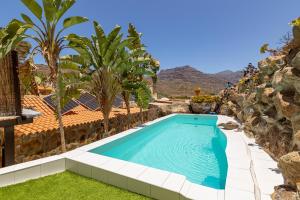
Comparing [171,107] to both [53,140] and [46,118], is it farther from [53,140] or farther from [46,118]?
[53,140]

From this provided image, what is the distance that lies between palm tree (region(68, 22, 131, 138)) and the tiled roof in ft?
5.93

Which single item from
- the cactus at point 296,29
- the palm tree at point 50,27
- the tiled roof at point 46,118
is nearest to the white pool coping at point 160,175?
the tiled roof at point 46,118

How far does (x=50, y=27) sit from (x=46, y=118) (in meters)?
5.93

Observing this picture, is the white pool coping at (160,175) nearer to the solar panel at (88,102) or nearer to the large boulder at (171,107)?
the solar panel at (88,102)

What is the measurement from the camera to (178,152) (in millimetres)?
8984

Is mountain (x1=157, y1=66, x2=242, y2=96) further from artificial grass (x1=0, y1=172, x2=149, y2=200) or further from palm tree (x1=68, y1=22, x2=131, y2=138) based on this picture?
artificial grass (x1=0, y1=172, x2=149, y2=200)

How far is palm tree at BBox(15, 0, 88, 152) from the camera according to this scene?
6.62 meters

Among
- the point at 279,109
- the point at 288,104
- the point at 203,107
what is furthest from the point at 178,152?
the point at 203,107

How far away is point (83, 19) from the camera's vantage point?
7.41 m

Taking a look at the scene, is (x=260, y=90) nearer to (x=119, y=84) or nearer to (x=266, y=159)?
(x=266, y=159)

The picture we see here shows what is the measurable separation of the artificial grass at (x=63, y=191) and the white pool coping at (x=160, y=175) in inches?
8.7

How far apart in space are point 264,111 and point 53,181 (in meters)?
8.44

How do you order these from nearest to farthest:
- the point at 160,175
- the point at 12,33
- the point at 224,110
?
1. the point at 160,175
2. the point at 12,33
3. the point at 224,110

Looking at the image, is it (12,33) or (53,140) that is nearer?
(12,33)
